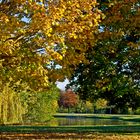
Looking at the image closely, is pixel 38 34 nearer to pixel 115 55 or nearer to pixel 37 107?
pixel 115 55

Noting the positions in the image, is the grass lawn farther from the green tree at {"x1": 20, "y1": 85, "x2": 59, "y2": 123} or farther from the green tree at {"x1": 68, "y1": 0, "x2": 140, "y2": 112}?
the green tree at {"x1": 20, "y1": 85, "x2": 59, "y2": 123}

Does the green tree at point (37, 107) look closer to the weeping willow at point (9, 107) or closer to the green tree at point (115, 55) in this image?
the weeping willow at point (9, 107)

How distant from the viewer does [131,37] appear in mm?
20547

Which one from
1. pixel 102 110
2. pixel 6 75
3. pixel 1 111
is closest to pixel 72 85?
pixel 6 75

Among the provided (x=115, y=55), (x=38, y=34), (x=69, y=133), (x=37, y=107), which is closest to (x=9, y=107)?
(x=69, y=133)

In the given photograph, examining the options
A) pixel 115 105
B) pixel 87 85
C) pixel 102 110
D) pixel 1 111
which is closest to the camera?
pixel 87 85

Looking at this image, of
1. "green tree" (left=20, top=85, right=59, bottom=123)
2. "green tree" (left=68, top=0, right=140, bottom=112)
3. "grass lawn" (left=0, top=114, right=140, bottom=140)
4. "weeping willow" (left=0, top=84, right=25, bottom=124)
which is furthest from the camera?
"green tree" (left=20, top=85, right=59, bottom=123)

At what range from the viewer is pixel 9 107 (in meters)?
34.5

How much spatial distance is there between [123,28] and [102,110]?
328ft

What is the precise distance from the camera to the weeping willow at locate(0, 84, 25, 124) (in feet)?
107

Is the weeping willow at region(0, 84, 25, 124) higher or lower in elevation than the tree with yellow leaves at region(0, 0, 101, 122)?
lower

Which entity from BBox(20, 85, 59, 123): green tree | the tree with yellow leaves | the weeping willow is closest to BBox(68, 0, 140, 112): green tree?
the tree with yellow leaves

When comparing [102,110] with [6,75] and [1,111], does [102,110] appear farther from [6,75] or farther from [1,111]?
[6,75]

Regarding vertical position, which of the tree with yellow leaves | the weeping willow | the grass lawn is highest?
the tree with yellow leaves
